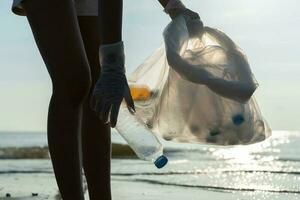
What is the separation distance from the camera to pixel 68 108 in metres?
2.14

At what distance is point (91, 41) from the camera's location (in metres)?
2.48

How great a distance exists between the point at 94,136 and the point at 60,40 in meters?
0.53

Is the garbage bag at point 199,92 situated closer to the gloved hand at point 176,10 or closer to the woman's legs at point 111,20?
the gloved hand at point 176,10

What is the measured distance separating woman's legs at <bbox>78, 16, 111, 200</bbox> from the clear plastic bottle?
0.25 feet

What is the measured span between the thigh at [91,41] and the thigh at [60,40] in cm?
35

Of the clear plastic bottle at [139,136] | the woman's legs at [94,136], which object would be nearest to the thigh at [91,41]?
the woman's legs at [94,136]

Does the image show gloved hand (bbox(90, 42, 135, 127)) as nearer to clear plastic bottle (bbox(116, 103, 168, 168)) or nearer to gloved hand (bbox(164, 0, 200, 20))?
clear plastic bottle (bbox(116, 103, 168, 168))

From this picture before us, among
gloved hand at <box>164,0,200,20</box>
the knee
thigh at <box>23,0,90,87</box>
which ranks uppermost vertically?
thigh at <box>23,0,90,87</box>

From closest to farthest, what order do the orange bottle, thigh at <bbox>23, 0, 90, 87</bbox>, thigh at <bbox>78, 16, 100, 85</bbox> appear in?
thigh at <bbox>23, 0, 90, 87</bbox>, thigh at <bbox>78, 16, 100, 85</bbox>, the orange bottle

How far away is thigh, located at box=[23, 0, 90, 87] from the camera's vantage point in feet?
6.86

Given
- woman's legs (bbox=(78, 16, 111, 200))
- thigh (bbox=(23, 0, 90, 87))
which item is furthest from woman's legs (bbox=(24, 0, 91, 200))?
woman's legs (bbox=(78, 16, 111, 200))

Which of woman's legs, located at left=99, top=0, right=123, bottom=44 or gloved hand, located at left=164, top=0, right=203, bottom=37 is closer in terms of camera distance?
woman's legs, located at left=99, top=0, right=123, bottom=44

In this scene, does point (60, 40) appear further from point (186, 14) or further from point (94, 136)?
point (186, 14)

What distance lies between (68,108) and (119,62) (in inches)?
9.8
